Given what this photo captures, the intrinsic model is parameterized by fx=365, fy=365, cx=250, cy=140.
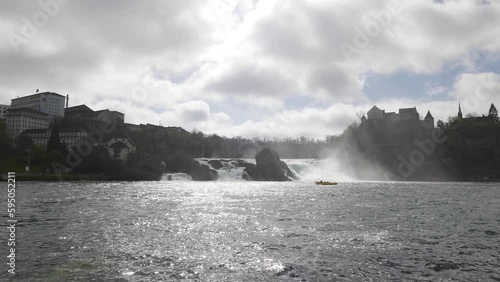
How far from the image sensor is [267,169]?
114125 mm

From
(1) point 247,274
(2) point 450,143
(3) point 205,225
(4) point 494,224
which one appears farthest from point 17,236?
(2) point 450,143

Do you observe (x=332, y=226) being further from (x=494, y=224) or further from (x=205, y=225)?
(x=494, y=224)

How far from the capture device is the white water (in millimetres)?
113500

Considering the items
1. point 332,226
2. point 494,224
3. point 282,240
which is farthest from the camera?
point 494,224

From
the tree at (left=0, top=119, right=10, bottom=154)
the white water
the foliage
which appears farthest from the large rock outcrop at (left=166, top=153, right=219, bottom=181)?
the tree at (left=0, top=119, right=10, bottom=154)

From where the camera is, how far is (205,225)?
24.3 m

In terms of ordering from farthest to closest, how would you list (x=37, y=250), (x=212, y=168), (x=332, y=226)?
(x=212, y=168) < (x=332, y=226) < (x=37, y=250)

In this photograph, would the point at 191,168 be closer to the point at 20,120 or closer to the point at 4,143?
the point at 4,143

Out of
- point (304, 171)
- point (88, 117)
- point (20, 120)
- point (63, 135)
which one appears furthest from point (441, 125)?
point (20, 120)

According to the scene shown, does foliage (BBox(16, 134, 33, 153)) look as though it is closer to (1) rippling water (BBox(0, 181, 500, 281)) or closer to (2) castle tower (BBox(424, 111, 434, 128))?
(1) rippling water (BBox(0, 181, 500, 281))

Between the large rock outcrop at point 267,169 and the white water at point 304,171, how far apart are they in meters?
3.24

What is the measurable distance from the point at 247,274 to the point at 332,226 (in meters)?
12.6

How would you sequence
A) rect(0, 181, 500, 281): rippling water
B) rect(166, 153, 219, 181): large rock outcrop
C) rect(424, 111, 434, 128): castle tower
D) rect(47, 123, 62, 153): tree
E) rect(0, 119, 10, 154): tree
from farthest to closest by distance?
rect(424, 111, 434, 128): castle tower < rect(166, 153, 219, 181): large rock outcrop < rect(0, 119, 10, 154): tree < rect(47, 123, 62, 153): tree < rect(0, 181, 500, 281): rippling water

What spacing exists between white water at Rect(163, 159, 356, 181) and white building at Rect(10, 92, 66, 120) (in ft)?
339
